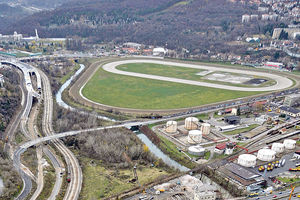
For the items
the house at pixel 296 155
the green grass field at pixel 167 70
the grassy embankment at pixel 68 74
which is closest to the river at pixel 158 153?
the house at pixel 296 155

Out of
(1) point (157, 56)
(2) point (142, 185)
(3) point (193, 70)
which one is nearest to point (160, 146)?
(2) point (142, 185)

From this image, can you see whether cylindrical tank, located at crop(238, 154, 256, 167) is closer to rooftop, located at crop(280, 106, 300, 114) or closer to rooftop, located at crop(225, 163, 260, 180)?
rooftop, located at crop(225, 163, 260, 180)

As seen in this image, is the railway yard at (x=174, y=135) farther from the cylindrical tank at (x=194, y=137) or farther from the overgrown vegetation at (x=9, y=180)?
the overgrown vegetation at (x=9, y=180)

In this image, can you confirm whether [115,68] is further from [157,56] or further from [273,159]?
[273,159]

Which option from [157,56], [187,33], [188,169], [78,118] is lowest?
[188,169]

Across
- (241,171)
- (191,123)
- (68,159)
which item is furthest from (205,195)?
(68,159)
